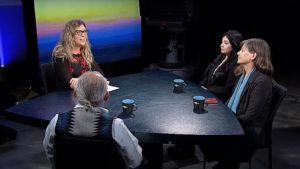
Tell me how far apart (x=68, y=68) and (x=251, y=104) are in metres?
1.63

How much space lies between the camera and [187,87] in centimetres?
309

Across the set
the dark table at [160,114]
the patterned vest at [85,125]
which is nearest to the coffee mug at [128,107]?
the dark table at [160,114]

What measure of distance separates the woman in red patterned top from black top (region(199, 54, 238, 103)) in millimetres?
1181

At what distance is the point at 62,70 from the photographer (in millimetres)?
3145

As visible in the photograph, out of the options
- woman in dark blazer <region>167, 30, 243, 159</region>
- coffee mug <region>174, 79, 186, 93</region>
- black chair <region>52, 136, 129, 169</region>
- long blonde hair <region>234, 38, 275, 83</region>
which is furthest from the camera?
Answer: woman in dark blazer <region>167, 30, 243, 159</region>

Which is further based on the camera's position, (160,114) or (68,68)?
(68,68)

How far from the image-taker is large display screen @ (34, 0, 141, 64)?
4.68 m

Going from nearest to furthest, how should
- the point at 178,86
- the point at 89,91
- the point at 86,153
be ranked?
1. the point at 86,153
2. the point at 89,91
3. the point at 178,86

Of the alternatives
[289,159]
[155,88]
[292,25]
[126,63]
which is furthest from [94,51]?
[292,25]

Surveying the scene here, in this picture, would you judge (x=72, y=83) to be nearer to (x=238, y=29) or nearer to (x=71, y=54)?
(x=71, y=54)

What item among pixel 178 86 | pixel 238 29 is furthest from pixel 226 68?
pixel 238 29

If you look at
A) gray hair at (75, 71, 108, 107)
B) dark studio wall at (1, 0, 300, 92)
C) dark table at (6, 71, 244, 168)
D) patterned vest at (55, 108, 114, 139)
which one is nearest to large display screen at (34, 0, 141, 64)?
dark studio wall at (1, 0, 300, 92)

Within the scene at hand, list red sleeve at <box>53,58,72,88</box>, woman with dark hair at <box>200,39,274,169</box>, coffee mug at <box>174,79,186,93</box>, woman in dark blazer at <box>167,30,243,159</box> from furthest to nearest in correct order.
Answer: woman in dark blazer at <box>167,30,243,159</box>
red sleeve at <box>53,58,72,88</box>
coffee mug at <box>174,79,186,93</box>
woman with dark hair at <box>200,39,274,169</box>

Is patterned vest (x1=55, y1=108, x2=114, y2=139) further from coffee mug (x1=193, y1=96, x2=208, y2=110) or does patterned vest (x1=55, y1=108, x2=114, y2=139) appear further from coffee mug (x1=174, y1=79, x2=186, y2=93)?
coffee mug (x1=174, y1=79, x2=186, y2=93)
